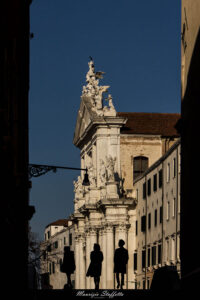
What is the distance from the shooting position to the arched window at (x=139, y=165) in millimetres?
74875

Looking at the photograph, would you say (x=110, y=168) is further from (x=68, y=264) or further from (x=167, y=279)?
(x=167, y=279)

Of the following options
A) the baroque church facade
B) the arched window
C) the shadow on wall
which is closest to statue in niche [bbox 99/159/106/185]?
the baroque church facade

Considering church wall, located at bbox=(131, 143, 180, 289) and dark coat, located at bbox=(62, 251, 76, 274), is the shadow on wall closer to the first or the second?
dark coat, located at bbox=(62, 251, 76, 274)

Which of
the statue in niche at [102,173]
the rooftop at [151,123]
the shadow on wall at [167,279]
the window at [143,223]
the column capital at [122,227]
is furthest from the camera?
the rooftop at [151,123]

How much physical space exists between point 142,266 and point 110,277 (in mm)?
4194

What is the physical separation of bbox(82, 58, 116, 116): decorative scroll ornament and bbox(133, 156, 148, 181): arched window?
177 inches

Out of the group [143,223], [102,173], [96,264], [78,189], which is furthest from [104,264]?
[96,264]

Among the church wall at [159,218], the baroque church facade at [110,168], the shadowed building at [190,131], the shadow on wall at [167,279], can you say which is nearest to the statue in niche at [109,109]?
the baroque church facade at [110,168]

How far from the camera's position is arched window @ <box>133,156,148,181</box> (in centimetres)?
7488

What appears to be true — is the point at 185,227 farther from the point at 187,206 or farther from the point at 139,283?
the point at 139,283

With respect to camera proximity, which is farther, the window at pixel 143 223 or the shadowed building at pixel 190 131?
the window at pixel 143 223

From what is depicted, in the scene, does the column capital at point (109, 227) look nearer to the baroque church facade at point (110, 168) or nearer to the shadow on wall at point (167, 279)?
the baroque church facade at point (110, 168)

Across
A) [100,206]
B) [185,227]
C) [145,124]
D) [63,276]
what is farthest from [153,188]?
[63,276]

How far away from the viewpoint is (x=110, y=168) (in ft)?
230
